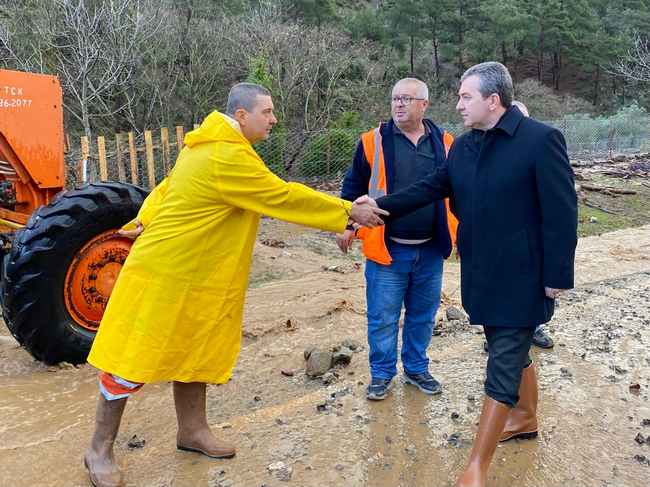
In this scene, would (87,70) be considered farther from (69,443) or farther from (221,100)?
(69,443)

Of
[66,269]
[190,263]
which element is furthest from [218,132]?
[66,269]

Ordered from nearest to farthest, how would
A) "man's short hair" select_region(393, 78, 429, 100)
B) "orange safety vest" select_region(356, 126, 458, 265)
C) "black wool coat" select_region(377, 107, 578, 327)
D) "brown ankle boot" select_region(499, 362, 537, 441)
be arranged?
"black wool coat" select_region(377, 107, 578, 327), "brown ankle boot" select_region(499, 362, 537, 441), "man's short hair" select_region(393, 78, 429, 100), "orange safety vest" select_region(356, 126, 458, 265)

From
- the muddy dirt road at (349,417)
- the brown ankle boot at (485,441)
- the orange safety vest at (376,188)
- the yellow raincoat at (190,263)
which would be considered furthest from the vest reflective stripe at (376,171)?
the brown ankle boot at (485,441)

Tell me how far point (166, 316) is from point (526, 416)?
6.96 feet

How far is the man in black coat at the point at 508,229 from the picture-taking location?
2.88 metres

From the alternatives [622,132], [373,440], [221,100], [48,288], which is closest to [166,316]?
[373,440]

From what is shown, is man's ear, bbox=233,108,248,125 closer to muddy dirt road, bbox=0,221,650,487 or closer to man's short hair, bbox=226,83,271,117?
man's short hair, bbox=226,83,271,117

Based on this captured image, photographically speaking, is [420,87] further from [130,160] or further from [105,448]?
[130,160]

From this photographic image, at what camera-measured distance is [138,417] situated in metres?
4.02

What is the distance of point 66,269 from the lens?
182 inches

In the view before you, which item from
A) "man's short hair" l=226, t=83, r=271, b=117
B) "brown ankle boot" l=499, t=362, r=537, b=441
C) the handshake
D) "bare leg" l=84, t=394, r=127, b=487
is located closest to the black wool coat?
the handshake

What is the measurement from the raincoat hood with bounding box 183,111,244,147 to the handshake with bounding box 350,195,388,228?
833mm

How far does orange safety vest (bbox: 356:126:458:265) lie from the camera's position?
3.98m

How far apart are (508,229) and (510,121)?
510mm
